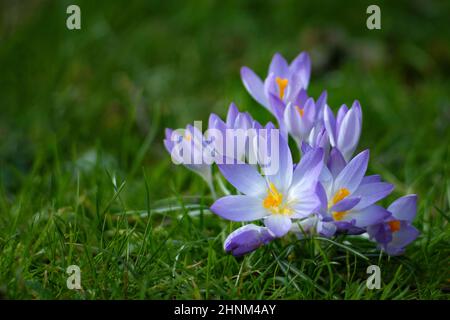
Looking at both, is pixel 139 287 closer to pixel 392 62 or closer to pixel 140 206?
pixel 140 206

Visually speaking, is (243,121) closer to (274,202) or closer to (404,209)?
(274,202)

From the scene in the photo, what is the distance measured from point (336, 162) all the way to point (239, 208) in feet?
0.92

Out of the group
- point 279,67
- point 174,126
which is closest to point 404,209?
point 279,67

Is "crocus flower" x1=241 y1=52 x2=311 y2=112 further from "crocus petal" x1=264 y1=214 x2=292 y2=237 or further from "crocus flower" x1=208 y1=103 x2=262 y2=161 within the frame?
"crocus petal" x1=264 y1=214 x2=292 y2=237

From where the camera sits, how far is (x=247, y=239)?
5.59 feet

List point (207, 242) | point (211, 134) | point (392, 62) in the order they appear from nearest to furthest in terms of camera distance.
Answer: point (211, 134) → point (207, 242) → point (392, 62)

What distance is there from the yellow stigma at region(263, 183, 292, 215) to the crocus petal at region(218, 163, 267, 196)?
19mm

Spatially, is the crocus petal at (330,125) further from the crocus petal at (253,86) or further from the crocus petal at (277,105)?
the crocus petal at (253,86)

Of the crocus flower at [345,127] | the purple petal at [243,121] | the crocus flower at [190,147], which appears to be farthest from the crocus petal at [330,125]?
the crocus flower at [190,147]

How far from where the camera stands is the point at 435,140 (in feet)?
9.93
